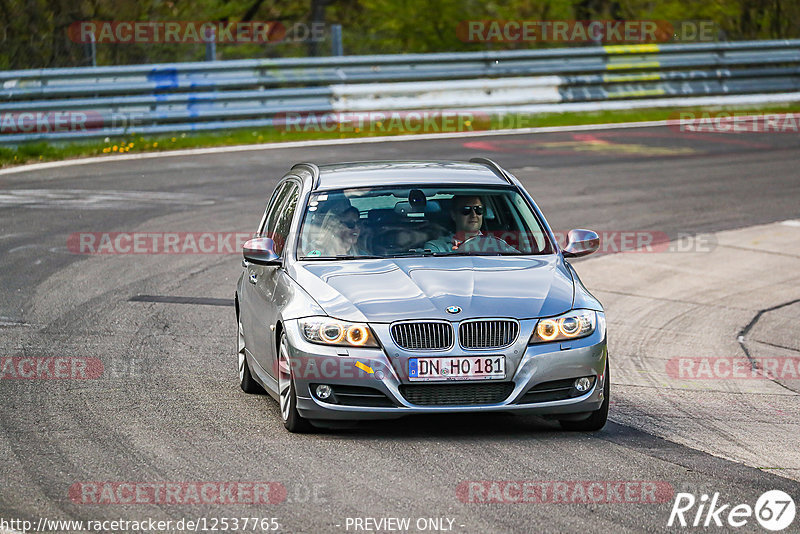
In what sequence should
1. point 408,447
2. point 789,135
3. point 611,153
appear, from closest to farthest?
point 408,447 → point 611,153 → point 789,135

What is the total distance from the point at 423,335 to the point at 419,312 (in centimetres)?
14

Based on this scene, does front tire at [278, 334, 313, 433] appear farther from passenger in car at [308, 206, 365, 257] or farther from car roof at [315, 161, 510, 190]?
car roof at [315, 161, 510, 190]

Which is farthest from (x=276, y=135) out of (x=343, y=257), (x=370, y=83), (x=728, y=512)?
(x=728, y=512)

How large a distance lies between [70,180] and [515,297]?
42.1ft

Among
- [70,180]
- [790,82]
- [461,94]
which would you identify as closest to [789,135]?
[790,82]

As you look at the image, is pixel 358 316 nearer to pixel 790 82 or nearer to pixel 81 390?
pixel 81 390

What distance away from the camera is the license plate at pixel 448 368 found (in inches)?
291

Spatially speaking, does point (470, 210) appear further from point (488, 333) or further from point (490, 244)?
point (488, 333)

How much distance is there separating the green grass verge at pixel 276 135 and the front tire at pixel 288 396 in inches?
554

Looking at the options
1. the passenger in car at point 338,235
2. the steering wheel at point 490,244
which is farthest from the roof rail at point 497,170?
the passenger in car at point 338,235

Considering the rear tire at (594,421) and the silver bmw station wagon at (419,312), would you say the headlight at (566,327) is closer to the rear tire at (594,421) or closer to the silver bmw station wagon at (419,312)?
the silver bmw station wagon at (419,312)

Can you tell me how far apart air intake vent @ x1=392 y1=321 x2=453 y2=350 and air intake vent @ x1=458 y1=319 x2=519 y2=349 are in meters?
0.08

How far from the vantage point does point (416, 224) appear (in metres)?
8.73

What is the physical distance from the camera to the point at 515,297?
7703 mm
